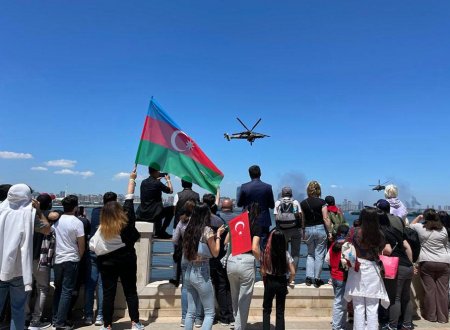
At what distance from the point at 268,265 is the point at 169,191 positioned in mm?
2906

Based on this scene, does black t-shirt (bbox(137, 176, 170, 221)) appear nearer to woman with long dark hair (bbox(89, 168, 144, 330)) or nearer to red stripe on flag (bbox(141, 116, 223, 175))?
red stripe on flag (bbox(141, 116, 223, 175))

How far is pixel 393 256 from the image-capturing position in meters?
6.09

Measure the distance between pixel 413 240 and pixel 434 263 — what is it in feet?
3.48

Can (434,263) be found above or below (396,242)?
below

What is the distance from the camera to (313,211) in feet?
23.7

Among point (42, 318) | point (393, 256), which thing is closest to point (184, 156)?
point (42, 318)

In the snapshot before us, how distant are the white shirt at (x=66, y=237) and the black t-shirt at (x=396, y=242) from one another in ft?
17.1

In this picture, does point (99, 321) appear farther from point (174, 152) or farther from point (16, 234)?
point (174, 152)

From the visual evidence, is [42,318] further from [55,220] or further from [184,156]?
[184,156]

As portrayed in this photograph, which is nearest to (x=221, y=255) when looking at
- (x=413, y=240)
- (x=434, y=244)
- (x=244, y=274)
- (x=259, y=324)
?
(x=244, y=274)

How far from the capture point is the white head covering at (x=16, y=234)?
15.2 ft

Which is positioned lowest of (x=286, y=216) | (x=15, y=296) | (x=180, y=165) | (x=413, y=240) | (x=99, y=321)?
(x=99, y=321)

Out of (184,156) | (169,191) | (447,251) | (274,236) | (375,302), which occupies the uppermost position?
(184,156)

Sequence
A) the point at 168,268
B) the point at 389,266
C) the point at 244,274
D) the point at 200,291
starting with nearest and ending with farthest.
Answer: the point at 200,291
the point at 244,274
the point at 389,266
the point at 168,268
